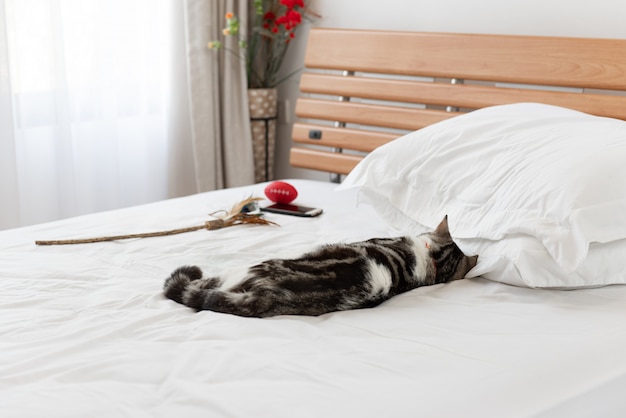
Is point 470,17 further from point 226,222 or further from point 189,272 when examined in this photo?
point 189,272

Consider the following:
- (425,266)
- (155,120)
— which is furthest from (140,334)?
(155,120)

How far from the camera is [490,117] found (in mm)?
2395

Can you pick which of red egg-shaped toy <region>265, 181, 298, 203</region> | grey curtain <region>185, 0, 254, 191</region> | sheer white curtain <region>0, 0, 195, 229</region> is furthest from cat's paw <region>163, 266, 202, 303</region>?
grey curtain <region>185, 0, 254, 191</region>

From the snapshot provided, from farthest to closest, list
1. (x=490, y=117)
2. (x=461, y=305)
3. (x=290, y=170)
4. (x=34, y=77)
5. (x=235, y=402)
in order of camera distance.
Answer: (x=290, y=170) < (x=34, y=77) < (x=490, y=117) < (x=461, y=305) < (x=235, y=402)

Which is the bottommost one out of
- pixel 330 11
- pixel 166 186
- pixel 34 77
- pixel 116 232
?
pixel 166 186

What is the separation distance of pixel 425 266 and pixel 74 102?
2275 millimetres

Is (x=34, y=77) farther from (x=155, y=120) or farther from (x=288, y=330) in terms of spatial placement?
(x=288, y=330)

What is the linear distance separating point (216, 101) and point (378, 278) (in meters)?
2.37

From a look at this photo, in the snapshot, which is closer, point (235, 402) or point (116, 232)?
point (235, 402)

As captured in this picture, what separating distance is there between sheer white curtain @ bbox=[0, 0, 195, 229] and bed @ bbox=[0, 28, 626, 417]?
1071 millimetres

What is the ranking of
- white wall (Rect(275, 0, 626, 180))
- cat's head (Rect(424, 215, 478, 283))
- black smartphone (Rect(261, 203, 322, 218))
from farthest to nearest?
1. white wall (Rect(275, 0, 626, 180))
2. black smartphone (Rect(261, 203, 322, 218))
3. cat's head (Rect(424, 215, 478, 283))

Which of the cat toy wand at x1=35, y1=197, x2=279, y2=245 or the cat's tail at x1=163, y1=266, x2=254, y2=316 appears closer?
the cat's tail at x1=163, y1=266, x2=254, y2=316

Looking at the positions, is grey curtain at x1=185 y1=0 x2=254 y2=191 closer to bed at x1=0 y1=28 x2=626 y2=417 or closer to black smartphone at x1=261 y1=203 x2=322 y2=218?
bed at x1=0 y1=28 x2=626 y2=417

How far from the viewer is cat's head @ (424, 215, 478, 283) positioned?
2.04m
